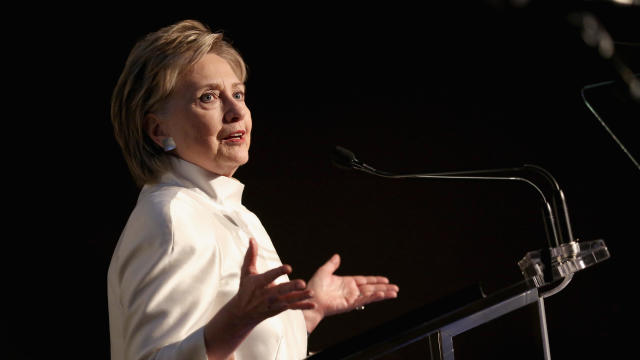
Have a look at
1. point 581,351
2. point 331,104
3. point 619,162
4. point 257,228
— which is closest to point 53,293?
point 257,228

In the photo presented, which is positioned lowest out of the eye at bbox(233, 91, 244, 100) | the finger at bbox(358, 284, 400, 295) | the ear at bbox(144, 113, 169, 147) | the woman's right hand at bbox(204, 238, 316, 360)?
the woman's right hand at bbox(204, 238, 316, 360)

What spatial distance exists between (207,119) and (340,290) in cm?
56

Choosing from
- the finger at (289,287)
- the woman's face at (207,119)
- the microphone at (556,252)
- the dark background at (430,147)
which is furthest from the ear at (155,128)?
the dark background at (430,147)

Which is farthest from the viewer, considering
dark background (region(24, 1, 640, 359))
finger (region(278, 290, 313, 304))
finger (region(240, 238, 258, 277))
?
dark background (region(24, 1, 640, 359))

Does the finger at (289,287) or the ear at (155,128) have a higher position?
the ear at (155,128)

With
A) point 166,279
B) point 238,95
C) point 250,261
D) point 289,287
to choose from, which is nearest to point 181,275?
point 166,279

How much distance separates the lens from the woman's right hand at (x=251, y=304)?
1023 millimetres

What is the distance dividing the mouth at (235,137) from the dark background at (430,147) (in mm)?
852

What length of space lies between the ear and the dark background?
0.87m

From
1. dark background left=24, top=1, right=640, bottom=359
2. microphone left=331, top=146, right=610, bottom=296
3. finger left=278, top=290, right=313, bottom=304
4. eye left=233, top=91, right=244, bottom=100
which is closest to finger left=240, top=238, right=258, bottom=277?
finger left=278, top=290, right=313, bottom=304

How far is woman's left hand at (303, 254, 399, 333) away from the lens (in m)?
1.65

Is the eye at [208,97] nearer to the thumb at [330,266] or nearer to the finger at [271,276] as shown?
the thumb at [330,266]

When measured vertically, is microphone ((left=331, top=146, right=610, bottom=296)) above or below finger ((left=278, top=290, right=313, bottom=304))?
above

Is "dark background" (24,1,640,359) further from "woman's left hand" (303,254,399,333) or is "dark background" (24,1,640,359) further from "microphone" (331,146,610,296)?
"microphone" (331,146,610,296)
